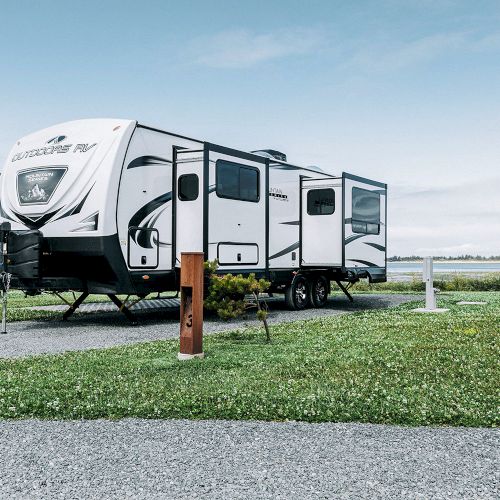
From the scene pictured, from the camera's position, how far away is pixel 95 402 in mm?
6316

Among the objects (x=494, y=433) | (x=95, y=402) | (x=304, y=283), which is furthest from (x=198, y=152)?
(x=494, y=433)

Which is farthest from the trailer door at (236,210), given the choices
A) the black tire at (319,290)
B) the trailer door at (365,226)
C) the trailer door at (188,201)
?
the trailer door at (365,226)

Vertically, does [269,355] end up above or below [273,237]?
below

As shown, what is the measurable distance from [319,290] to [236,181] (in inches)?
210

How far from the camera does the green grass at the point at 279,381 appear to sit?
19.6 feet

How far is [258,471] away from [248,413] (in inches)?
58.1

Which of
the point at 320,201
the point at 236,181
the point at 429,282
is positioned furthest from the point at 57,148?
the point at 429,282

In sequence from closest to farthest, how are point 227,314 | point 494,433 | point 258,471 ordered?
point 258,471 < point 494,433 < point 227,314

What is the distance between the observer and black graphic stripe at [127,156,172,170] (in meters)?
12.7

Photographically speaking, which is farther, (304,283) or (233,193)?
(304,283)

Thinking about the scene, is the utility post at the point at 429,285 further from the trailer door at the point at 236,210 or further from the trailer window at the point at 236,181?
the trailer window at the point at 236,181

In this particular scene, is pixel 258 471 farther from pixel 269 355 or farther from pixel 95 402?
pixel 269 355

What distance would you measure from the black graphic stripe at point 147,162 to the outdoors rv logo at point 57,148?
0.82 meters

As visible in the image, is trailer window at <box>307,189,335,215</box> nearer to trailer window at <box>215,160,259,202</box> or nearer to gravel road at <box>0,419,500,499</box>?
trailer window at <box>215,160,259,202</box>
